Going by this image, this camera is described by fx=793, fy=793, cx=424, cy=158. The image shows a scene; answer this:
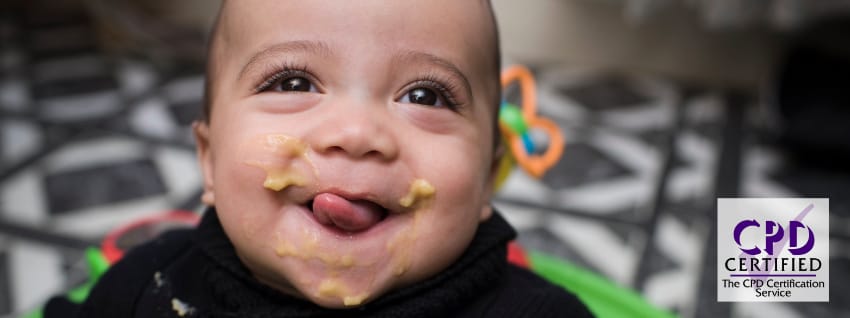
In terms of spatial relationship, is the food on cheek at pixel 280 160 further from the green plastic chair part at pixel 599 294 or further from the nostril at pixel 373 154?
the green plastic chair part at pixel 599 294

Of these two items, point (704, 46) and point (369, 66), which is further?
point (704, 46)

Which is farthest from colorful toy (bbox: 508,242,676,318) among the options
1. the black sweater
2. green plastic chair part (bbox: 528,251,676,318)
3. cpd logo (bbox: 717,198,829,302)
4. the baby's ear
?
the baby's ear

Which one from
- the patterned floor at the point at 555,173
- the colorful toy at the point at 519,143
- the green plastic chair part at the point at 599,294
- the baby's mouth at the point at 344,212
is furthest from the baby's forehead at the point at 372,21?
the patterned floor at the point at 555,173

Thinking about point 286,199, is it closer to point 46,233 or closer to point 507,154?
point 507,154

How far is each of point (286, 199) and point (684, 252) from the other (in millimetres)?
744

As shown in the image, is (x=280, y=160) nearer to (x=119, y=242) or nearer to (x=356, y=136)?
(x=356, y=136)

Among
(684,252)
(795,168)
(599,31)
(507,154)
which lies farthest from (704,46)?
(507,154)

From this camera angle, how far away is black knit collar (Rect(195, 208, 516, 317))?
52cm

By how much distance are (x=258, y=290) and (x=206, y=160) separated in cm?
13

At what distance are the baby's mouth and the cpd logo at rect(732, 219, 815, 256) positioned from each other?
1.12 feet

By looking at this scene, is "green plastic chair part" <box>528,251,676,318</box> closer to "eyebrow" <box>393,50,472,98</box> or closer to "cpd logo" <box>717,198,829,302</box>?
"cpd logo" <box>717,198,829,302</box>

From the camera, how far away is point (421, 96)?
0.53 meters

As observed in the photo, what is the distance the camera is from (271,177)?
0.49 m

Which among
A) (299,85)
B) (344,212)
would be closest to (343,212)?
(344,212)
